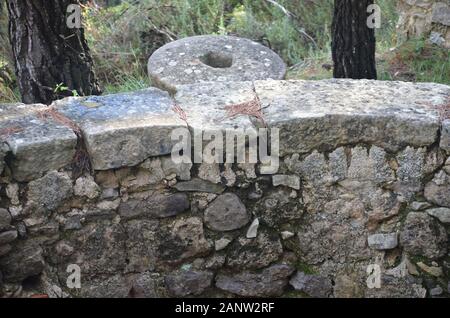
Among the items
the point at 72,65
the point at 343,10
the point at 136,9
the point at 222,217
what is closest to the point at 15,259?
the point at 222,217

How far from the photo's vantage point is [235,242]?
2908 millimetres

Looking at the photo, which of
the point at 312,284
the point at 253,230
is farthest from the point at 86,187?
the point at 312,284

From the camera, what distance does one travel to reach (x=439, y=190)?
9.27 feet

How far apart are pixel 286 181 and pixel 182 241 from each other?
1.78 ft

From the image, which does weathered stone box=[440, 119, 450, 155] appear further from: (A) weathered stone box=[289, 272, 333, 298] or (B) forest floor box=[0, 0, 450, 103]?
(B) forest floor box=[0, 0, 450, 103]

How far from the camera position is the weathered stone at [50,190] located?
2643mm

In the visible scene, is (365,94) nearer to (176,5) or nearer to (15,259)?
(15,259)

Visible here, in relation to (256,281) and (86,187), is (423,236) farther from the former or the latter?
(86,187)

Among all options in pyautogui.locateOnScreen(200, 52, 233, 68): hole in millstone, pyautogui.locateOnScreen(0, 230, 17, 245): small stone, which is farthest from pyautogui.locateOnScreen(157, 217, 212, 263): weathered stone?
pyautogui.locateOnScreen(200, 52, 233, 68): hole in millstone

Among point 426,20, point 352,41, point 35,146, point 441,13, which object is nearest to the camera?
point 35,146

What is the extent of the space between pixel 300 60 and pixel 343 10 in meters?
1.79

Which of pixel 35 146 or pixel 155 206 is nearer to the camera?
pixel 35 146

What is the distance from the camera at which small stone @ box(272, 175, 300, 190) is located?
2828mm

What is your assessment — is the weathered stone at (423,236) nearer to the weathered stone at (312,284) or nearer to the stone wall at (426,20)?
the weathered stone at (312,284)
